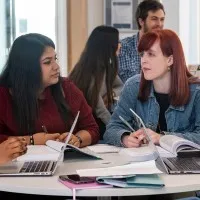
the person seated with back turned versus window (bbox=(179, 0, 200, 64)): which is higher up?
window (bbox=(179, 0, 200, 64))

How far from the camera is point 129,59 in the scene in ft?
13.0

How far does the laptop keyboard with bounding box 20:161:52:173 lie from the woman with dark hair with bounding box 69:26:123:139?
147cm

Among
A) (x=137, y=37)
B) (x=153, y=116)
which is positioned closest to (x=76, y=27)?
(x=137, y=37)

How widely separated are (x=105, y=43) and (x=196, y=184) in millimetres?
2151

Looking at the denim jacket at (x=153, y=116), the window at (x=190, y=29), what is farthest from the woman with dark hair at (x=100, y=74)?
the window at (x=190, y=29)

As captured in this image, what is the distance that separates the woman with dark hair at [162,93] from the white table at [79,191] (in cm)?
70

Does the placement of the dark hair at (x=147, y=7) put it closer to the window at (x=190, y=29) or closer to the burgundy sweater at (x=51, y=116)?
the window at (x=190, y=29)

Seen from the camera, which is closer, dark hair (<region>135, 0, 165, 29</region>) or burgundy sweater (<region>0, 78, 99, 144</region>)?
burgundy sweater (<region>0, 78, 99, 144</region>)

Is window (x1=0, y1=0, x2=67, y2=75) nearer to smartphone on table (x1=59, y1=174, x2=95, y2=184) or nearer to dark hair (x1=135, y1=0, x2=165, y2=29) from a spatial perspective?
dark hair (x1=135, y1=0, x2=165, y2=29)

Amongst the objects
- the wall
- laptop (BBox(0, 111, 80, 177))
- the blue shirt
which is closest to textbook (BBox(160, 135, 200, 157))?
laptop (BBox(0, 111, 80, 177))

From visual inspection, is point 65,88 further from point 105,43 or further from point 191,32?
point 191,32

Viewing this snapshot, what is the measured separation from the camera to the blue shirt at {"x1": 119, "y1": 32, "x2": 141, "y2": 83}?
3.90 metres

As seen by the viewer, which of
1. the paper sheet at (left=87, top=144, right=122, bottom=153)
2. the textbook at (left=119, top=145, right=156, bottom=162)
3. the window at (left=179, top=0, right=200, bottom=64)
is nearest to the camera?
the textbook at (left=119, top=145, right=156, bottom=162)

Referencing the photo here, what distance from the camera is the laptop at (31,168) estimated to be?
149 centimetres
